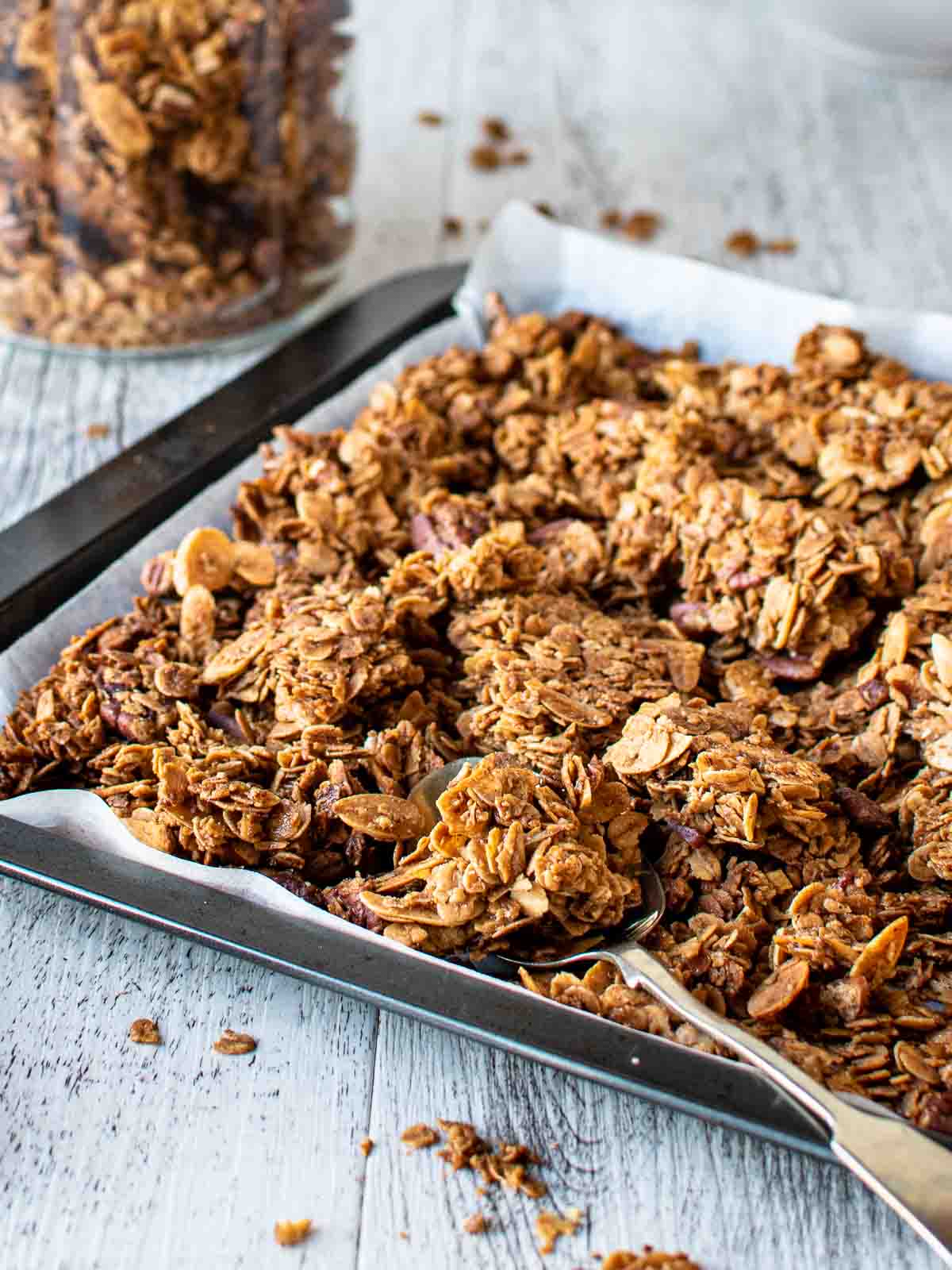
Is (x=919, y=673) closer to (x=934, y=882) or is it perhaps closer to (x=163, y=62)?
(x=934, y=882)

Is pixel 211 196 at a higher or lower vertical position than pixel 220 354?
higher

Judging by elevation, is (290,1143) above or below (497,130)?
below

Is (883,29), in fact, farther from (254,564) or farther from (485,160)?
(254,564)

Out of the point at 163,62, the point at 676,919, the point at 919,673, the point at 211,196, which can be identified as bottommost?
the point at 676,919

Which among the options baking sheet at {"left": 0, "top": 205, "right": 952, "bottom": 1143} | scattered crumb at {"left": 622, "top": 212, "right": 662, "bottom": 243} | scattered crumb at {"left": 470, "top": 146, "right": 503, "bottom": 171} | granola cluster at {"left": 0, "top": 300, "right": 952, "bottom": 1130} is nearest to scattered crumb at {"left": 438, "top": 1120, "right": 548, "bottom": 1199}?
granola cluster at {"left": 0, "top": 300, "right": 952, "bottom": 1130}

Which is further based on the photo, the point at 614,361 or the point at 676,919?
the point at 614,361

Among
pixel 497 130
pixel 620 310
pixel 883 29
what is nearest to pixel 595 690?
pixel 620 310

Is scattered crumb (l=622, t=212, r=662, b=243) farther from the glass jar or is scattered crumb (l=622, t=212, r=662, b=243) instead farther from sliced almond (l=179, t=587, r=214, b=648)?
sliced almond (l=179, t=587, r=214, b=648)

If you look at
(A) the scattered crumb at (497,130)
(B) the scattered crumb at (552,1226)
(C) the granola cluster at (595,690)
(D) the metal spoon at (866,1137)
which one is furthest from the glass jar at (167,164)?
(B) the scattered crumb at (552,1226)

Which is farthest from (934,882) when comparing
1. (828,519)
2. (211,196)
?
(211,196)
